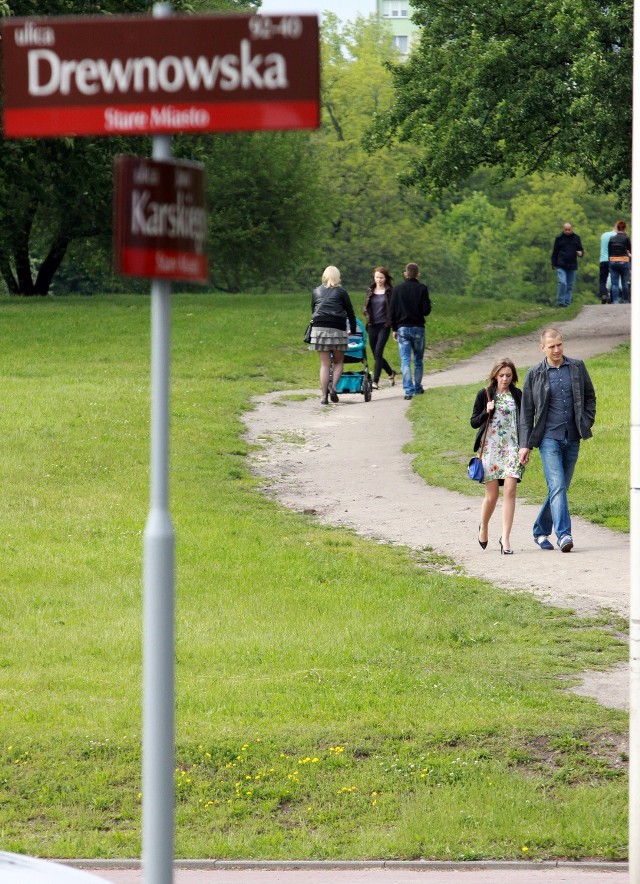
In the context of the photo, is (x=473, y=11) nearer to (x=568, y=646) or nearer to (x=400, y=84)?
(x=400, y=84)

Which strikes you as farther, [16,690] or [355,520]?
[355,520]

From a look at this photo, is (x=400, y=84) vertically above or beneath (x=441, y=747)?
above

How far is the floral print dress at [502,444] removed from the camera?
13.6 metres

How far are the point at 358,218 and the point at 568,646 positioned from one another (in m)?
62.7

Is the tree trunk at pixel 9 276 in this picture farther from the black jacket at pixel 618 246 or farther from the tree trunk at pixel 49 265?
the black jacket at pixel 618 246

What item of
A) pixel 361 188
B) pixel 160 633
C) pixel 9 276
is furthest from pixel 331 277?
pixel 361 188

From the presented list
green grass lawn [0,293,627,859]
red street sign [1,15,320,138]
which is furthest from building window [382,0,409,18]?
red street sign [1,15,320,138]

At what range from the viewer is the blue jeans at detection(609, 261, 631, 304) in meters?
35.2

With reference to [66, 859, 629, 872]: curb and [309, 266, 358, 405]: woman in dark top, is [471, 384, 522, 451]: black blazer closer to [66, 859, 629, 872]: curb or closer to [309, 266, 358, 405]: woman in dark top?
[66, 859, 629, 872]: curb

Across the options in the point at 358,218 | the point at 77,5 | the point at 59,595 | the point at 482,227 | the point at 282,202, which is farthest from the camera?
the point at 482,227

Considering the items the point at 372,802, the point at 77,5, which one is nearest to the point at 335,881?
the point at 372,802

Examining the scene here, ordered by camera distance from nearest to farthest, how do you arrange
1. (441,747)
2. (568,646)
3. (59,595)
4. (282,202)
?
(441,747), (568,646), (59,595), (282,202)

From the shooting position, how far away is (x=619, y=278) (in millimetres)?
36094

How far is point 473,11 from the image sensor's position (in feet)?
101
